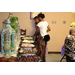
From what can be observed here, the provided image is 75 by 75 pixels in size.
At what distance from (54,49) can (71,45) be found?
284cm

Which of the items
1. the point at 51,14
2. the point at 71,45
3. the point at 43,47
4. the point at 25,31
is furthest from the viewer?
the point at 51,14

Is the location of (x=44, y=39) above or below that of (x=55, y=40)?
above

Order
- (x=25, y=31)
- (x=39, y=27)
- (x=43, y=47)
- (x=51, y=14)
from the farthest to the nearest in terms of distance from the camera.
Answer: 1. (x=51, y=14)
2. (x=25, y=31)
3. (x=39, y=27)
4. (x=43, y=47)

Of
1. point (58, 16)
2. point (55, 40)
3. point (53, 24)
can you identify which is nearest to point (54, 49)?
point (55, 40)

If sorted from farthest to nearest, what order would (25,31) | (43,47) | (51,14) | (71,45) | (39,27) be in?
(51,14) < (25,31) < (39,27) < (43,47) < (71,45)

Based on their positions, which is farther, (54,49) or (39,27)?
(54,49)

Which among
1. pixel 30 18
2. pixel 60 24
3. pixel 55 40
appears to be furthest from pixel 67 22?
pixel 30 18

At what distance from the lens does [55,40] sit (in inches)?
177

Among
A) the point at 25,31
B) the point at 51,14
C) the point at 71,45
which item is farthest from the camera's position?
the point at 51,14

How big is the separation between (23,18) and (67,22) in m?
2.34

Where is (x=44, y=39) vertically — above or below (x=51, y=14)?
below

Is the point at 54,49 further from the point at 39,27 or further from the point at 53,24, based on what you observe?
the point at 39,27

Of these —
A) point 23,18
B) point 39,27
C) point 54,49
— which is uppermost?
point 23,18

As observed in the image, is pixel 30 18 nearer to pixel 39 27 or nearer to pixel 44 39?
pixel 39 27
